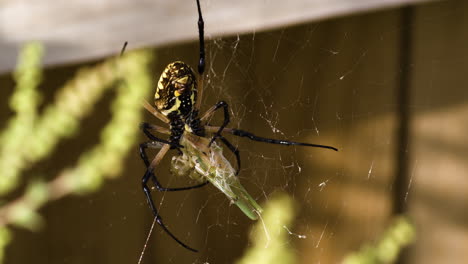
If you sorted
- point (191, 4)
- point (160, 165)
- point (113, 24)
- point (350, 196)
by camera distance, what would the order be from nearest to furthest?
point (160, 165)
point (350, 196)
point (191, 4)
point (113, 24)

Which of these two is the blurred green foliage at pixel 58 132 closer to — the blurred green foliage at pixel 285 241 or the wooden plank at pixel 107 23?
the wooden plank at pixel 107 23

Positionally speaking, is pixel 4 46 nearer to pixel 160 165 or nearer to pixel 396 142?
pixel 160 165

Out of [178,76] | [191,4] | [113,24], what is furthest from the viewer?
[113,24]

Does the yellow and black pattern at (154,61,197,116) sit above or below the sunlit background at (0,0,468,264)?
above

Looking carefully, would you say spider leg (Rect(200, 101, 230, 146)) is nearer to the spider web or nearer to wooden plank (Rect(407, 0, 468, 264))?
the spider web

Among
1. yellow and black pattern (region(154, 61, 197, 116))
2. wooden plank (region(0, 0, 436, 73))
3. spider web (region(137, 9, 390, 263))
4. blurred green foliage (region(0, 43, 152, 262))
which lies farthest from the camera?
blurred green foliage (region(0, 43, 152, 262))

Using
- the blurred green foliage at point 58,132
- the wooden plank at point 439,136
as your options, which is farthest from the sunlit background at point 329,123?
the blurred green foliage at point 58,132

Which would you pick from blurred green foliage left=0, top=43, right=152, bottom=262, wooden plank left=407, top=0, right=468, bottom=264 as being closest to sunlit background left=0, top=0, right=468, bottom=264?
wooden plank left=407, top=0, right=468, bottom=264

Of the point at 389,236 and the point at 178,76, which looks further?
the point at 389,236

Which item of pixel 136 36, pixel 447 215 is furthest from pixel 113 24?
pixel 447 215
